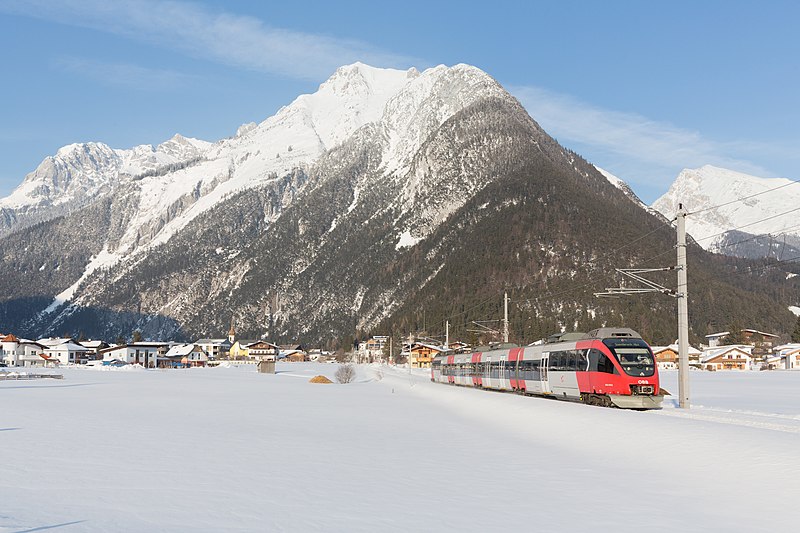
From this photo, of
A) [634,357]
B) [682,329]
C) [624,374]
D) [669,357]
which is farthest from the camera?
[669,357]

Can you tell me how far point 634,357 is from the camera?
44438 millimetres

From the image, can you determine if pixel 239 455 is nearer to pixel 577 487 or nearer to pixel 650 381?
pixel 577 487

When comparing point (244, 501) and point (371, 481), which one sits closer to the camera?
point (244, 501)

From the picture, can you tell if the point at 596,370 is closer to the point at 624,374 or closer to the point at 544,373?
the point at 624,374

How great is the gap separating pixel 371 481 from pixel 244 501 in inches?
167

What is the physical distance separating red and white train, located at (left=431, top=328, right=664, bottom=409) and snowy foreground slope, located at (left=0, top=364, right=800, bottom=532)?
5149mm

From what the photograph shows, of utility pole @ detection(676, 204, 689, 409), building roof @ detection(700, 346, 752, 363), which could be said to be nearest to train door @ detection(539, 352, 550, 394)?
utility pole @ detection(676, 204, 689, 409)

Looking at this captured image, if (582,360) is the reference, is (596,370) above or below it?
below

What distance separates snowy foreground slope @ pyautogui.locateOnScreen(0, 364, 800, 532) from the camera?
1608cm

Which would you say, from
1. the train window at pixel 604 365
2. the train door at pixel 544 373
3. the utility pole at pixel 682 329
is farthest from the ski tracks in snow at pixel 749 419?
the train door at pixel 544 373

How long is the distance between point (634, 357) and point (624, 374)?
128 cm

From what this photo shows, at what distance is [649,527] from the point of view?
15.8 metres

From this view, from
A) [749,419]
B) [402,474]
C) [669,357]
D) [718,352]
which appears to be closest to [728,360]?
[718,352]

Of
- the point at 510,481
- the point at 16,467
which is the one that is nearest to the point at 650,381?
the point at 510,481
